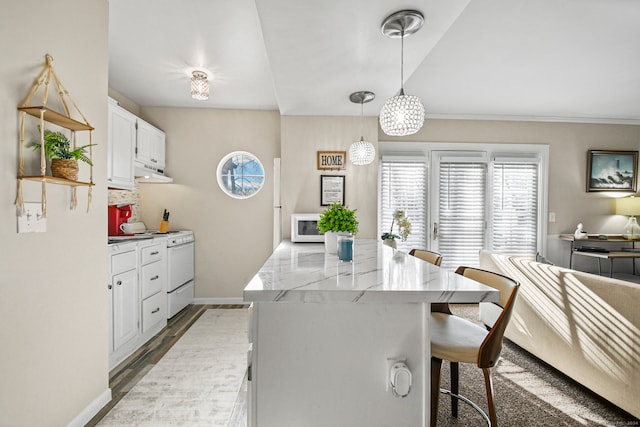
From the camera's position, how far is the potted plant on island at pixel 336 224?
6.08 ft

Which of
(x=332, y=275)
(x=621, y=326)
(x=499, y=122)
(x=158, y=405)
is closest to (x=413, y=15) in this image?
(x=332, y=275)

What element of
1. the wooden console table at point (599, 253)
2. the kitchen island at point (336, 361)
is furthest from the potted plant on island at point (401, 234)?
the wooden console table at point (599, 253)

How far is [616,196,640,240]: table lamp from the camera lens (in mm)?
3881

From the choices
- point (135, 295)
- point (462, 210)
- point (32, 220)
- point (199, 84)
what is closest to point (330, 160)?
point (199, 84)

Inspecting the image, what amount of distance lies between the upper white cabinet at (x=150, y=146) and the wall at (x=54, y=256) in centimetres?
152

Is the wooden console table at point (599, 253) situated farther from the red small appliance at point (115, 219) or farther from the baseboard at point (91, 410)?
the red small appliance at point (115, 219)

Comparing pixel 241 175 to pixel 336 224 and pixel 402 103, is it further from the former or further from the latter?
pixel 402 103

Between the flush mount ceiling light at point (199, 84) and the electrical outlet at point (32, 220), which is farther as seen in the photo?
the flush mount ceiling light at point (199, 84)

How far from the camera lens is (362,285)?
3.48 feet

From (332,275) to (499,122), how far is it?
4065mm

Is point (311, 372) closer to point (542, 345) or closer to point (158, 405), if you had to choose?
point (158, 405)

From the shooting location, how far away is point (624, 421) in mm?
1723

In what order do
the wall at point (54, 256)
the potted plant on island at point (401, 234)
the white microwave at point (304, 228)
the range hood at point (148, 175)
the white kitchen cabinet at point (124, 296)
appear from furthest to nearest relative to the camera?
the range hood at point (148, 175), the white microwave at point (304, 228), the potted plant on island at point (401, 234), the white kitchen cabinet at point (124, 296), the wall at point (54, 256)

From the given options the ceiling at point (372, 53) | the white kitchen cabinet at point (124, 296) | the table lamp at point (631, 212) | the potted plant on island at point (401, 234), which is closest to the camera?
the ceiling at point (372, 53)
